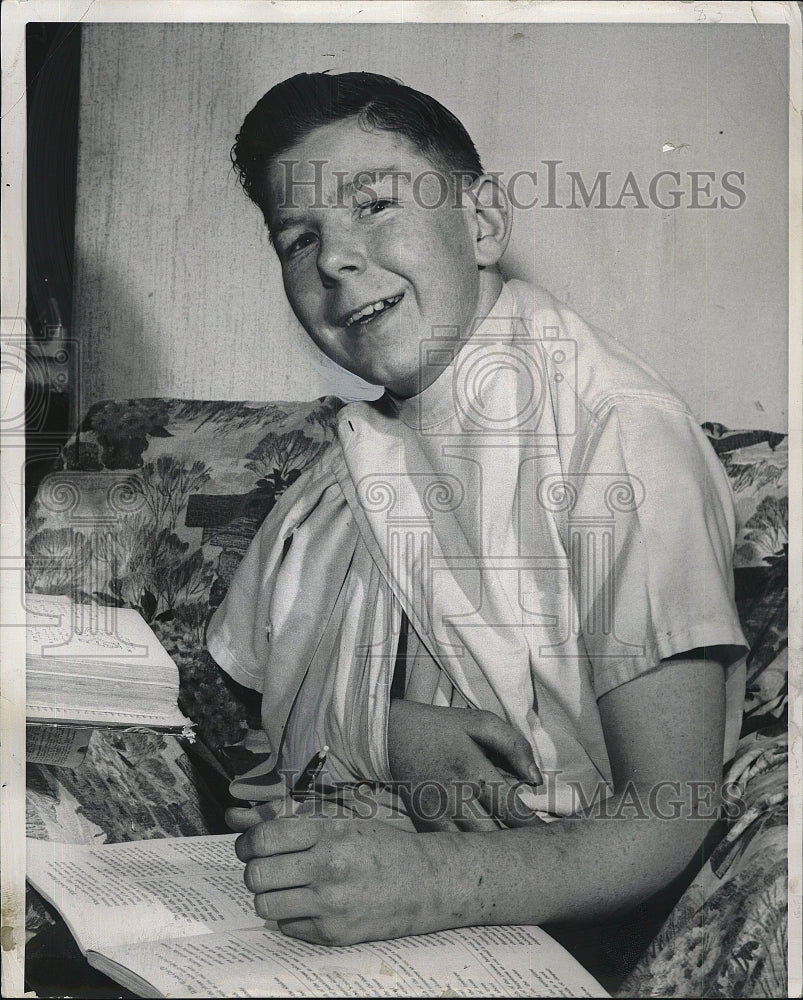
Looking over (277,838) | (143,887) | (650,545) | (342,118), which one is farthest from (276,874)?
(342,118)

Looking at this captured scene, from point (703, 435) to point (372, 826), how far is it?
94cm

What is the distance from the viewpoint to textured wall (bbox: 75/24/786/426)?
1.92 metres

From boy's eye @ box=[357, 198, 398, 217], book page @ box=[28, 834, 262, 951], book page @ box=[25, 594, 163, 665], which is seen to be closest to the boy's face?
boy's eye @ box=[357, 198, 398, 217]

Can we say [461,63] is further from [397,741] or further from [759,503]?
[397,741]

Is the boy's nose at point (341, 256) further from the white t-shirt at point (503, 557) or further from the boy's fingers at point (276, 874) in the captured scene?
the boy's fingers at point (276, 874)

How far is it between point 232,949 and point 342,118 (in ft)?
4.99

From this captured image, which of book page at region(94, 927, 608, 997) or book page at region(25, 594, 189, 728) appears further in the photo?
book page at region(25, 594, 189, 728)

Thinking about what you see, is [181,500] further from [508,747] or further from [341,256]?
[508,747]

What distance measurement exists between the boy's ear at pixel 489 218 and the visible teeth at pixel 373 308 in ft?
0.58

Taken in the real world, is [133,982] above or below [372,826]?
below

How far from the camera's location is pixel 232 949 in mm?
Answer: 1804

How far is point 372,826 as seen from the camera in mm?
1839

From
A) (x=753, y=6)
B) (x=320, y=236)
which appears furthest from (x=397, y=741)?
(x=753, y=6)

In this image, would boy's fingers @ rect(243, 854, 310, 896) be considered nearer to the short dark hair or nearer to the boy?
the boy
